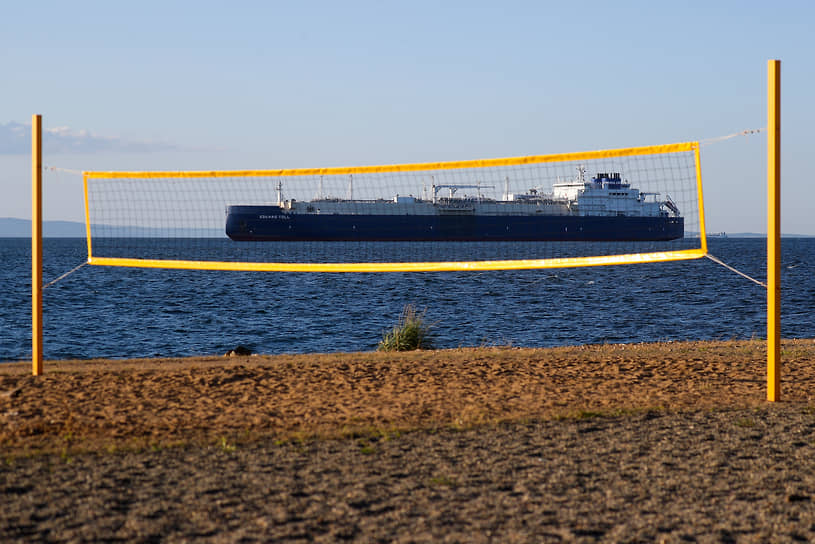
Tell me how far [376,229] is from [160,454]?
217ft

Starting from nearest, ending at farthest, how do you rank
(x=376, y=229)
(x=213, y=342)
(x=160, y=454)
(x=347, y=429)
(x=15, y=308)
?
(x=160, y=454)
(x=347, y=429)
(x=213, y=342)
(x=15, y=308)
(x=376, y=229)

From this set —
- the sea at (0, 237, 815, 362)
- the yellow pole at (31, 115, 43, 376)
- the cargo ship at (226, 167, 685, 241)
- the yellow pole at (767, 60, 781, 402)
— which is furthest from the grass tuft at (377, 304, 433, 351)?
the cargo ship at (226, 167, 685, 241)

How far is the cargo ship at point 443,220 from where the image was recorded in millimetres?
70750

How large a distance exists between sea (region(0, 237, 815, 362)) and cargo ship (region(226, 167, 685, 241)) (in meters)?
33.3

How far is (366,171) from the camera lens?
29.7 ft

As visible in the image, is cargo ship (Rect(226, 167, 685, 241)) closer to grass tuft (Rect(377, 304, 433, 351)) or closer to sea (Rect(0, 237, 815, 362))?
sea (Rect(0, 237, 815, 362))

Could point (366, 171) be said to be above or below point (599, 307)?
above

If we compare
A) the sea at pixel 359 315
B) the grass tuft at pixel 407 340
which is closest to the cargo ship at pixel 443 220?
the sea at pixel 359 315

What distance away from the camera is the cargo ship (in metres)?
70.8

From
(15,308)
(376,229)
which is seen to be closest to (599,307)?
(15,308)

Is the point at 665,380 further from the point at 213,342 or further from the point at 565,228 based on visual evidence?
the point at 565,228

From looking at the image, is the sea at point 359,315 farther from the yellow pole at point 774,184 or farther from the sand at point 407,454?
the yellow pole at point 774,184

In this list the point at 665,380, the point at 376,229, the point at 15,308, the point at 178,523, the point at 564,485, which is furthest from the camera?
the point at 376,229

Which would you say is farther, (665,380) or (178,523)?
(665,380)
